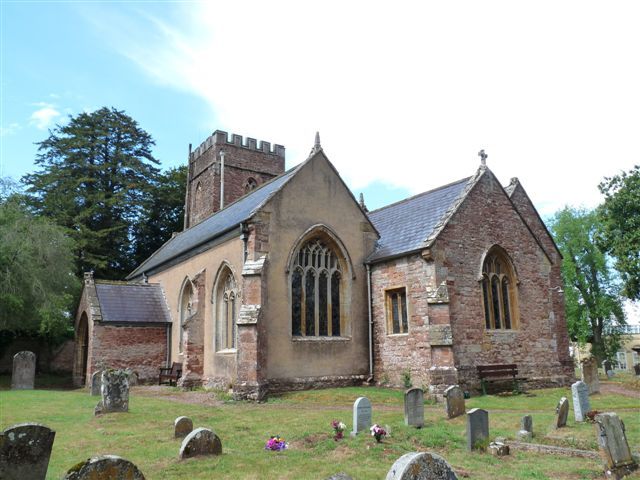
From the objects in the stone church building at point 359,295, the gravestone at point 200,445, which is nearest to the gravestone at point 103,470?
the gravestone at point 200,445

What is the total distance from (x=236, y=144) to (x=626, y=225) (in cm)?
2638

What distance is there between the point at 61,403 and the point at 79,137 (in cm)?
3292

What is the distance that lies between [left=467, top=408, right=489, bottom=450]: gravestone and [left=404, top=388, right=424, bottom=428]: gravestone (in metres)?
2.28

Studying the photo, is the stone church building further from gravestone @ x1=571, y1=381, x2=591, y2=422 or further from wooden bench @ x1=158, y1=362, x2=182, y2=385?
gravestone @ x1=571, y1=381, x2=591, y2=422

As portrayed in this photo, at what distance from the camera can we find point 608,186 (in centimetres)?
2955

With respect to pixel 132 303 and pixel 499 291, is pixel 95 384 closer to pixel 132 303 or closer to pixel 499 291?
pixel 132 303

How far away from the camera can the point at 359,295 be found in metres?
21.0

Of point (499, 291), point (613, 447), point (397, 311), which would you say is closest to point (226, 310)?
point (397, 311)

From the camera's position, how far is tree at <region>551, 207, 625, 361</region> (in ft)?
147

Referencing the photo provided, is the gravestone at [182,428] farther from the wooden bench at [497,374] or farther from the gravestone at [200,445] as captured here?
the wooden bench at [497,374]

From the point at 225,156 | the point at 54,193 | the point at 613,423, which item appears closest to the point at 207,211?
the point at 225,156

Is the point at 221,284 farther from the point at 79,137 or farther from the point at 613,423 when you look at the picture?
the point at 79,137

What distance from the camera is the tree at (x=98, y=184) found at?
134 feet

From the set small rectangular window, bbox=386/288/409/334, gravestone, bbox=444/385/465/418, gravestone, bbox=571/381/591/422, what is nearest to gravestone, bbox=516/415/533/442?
gravestone, bbox=571/381/591/422
